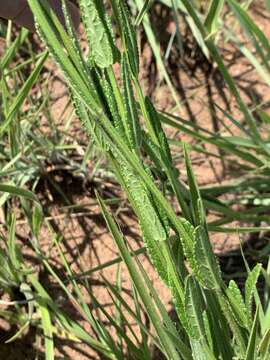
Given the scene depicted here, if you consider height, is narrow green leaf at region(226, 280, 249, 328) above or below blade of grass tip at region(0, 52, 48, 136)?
below

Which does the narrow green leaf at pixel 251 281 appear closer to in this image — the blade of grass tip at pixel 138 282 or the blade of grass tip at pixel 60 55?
the blade of grass tip at pixel 138 282

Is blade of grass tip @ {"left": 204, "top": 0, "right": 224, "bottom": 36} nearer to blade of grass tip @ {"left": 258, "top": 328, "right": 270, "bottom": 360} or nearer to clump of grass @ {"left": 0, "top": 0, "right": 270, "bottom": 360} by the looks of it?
clump of grass @ {"left": 0, "top": 0, "right": 270, "bottom": 360}

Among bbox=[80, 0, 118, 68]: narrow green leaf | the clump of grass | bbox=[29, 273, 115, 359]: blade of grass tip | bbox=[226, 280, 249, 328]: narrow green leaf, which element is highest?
bbox=[80, 0, 118, 68]: narrow green leaf

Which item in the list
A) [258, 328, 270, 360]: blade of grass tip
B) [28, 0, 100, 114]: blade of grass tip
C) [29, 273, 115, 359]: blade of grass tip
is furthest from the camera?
[29, 273, 115, 359]: blade of grass tip

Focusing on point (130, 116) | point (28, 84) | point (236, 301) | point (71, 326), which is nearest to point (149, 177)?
point (130, 116)

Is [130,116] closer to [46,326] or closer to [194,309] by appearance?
[194,309]

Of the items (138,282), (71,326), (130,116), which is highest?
(130,116)

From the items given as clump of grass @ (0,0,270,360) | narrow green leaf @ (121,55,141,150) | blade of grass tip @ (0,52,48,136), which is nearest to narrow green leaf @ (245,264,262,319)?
clump of grass @ (0,0,270,360)

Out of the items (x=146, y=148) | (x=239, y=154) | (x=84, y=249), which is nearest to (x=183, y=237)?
(x=146, y=148)

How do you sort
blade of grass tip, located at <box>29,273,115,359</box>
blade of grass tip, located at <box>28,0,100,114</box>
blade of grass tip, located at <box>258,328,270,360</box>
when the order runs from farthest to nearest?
1. blade of grass tip, located at <box>29,273,115,359</box>
2. blade of grass tip, located at <box>258,328,270,360</box>
3. blade of grass tip, located at <box>28,0,100,114</box>
